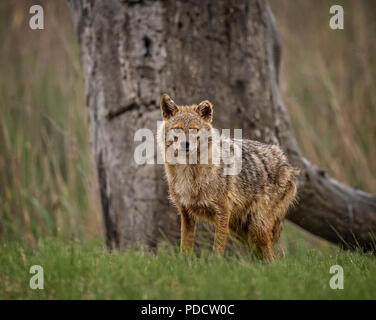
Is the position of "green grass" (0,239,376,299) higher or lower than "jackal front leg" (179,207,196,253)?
lower

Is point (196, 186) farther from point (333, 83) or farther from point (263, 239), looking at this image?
point (333, 83)

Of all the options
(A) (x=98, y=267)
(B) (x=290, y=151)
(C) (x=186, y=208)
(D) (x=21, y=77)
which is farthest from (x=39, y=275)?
(D) (x=21, y=77)

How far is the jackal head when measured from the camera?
151 inches

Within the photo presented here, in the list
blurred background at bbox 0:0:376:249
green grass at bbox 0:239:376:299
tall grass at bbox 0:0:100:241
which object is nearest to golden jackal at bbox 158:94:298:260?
green grass at bbox 0:239:376:299

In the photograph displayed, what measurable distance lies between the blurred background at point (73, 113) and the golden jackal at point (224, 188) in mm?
2264

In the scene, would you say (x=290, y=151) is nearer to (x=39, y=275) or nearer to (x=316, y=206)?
(x=316, y=206)

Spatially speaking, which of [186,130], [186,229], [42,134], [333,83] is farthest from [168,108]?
[333,83]

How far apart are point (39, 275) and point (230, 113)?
2958 mm

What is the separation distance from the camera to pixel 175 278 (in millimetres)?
3406

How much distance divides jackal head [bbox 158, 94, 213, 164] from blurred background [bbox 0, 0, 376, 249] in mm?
3069

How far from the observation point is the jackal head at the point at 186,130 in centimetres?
385

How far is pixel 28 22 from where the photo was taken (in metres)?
7.54

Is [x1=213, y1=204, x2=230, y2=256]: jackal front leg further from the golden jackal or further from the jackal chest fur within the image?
the jackal chest fur

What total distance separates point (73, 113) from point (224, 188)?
12.9 feet
